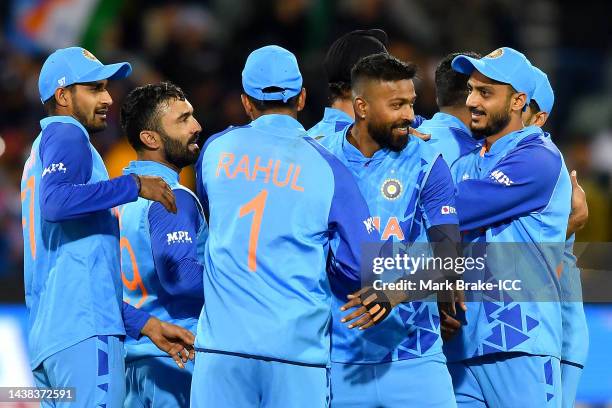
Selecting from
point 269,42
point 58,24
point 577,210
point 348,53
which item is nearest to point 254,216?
point 348,53

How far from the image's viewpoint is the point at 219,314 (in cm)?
546

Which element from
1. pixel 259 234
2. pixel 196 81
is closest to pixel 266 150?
pixel 259 234

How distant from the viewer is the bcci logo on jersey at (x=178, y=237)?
599cm

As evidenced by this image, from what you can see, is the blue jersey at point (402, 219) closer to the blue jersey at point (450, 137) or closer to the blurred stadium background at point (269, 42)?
the blue jersey at point (450, 137)

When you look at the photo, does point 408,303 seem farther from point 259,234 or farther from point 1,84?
point 1,84

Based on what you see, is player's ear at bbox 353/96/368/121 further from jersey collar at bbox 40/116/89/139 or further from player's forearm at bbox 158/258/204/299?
jersey collar at bbox 40/116/89/139

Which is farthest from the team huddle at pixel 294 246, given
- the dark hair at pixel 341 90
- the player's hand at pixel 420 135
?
the dark hair at pixel 341 90

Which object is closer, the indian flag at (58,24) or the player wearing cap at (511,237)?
the player wearing cap at (511,237)

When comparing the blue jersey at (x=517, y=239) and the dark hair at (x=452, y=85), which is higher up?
the dark hair at (x=452, y=85)

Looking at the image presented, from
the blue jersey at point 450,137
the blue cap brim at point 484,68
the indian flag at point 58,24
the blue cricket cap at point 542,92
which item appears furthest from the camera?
the indian flag at point 58,24

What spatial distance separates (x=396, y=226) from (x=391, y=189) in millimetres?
182

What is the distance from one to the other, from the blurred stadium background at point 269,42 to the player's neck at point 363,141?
513cm

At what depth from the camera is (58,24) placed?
41.4 ft

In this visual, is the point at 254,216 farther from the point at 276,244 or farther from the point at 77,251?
the point at 77,251
